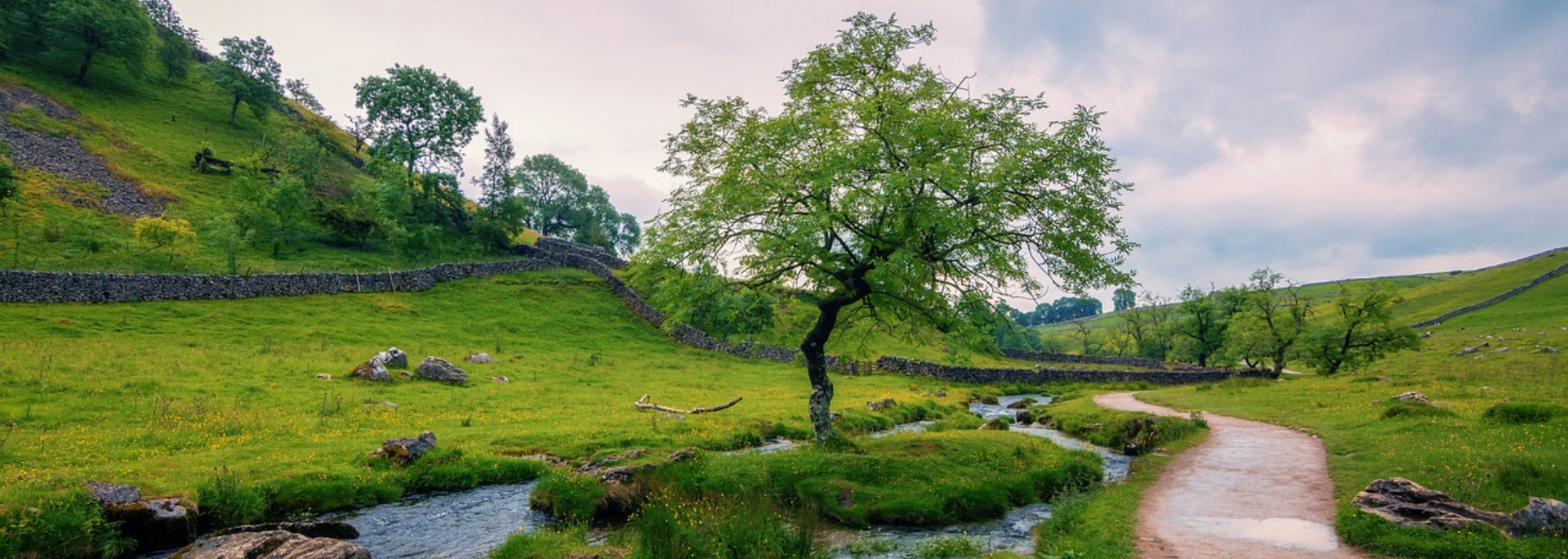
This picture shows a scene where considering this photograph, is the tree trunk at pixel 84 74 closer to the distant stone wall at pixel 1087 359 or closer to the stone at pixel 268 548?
the stone at pixel 268 548

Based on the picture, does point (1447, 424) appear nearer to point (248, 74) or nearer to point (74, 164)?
point (74, 164)

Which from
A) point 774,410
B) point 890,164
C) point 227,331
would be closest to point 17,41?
point 227,331

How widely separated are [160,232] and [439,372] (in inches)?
1222

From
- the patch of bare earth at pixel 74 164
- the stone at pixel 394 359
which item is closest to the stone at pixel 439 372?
the stone at pixel 394 359

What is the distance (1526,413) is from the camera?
1964 centimetres

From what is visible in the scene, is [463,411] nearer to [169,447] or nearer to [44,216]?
[169,447]

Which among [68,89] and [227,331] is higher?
[68,89]

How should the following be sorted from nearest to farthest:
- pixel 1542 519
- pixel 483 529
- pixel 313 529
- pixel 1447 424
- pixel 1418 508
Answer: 1. pixel 1542 519
2. pixel 1418 508
3. pixel 313 529
4. pixel 483 529
5. pixel 1447 424

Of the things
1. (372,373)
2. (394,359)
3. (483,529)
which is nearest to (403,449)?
(483,529)

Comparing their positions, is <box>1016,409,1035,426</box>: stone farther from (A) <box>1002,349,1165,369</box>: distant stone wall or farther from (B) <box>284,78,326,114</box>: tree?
(B) <box>284,78,326,114</box>: tree

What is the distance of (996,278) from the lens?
61.4 ft

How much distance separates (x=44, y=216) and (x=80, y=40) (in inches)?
1786

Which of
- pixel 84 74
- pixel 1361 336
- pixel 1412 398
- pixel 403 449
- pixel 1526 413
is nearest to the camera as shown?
pixel 403 449

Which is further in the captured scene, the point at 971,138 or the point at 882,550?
the point at 971,138
